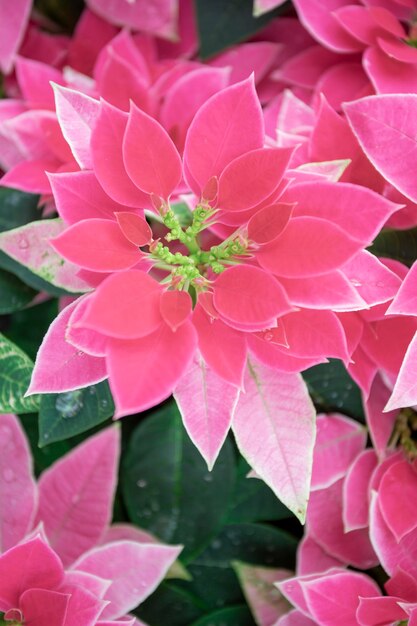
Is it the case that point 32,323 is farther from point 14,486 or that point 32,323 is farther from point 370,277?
point 370,277

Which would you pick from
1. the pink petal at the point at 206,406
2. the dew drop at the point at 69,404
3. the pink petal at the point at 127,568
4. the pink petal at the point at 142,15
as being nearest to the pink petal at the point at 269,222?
the pink petal at the point at 206,406

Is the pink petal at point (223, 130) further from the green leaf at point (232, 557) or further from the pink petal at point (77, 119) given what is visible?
the green leaf at point (232, 557)

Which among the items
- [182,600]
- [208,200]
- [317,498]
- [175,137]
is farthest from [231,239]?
[182,600]

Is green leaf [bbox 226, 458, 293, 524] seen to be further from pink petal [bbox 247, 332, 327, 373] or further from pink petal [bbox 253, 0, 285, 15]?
pink petal [bbox 253, 0, 285, 15]

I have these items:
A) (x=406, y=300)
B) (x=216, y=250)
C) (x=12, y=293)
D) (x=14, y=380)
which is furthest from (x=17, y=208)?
(x=406, y=300)

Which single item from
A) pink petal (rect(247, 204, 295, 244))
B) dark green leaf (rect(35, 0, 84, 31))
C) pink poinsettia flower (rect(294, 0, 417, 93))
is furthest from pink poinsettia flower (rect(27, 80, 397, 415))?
dark green leaf (rect(35, 0, 84, 31))

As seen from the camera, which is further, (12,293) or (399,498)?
(12,293)

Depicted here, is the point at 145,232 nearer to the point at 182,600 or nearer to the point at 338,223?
the point at 338,223
